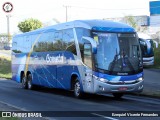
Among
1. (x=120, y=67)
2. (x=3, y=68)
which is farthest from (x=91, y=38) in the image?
(x=3, y=68)

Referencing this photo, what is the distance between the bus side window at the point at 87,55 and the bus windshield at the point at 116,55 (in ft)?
1.03

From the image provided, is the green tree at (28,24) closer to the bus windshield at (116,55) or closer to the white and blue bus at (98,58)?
the white and blue bus at (98,58)

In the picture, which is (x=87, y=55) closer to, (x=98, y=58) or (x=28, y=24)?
(x=98, y=58)

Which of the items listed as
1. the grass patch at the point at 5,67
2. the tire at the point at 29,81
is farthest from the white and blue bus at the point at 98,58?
the grass patch at the point at 5,67

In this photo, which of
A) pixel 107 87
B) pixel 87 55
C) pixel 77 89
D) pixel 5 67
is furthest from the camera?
pixel 5 67

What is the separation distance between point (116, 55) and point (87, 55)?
123cm

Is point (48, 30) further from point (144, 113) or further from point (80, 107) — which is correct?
point (144, 113)

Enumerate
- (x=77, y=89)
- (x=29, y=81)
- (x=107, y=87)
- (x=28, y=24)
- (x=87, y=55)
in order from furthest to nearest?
(x=28, y=24) < (x=29, y=81) < (x=77, y=89) < (x=87, y=55) < (x=107, y=87)

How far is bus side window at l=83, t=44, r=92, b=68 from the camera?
670 inches

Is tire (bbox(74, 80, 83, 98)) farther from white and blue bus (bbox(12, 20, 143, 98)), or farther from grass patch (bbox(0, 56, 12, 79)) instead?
grass patch (bbox(0, 56, 12, 79))

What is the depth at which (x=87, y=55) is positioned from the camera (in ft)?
56.6

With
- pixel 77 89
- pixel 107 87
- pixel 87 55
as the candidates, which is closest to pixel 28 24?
pixel 77 89

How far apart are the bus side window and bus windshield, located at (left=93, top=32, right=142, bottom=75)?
1.03ft

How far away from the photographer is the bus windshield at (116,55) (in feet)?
55.3
